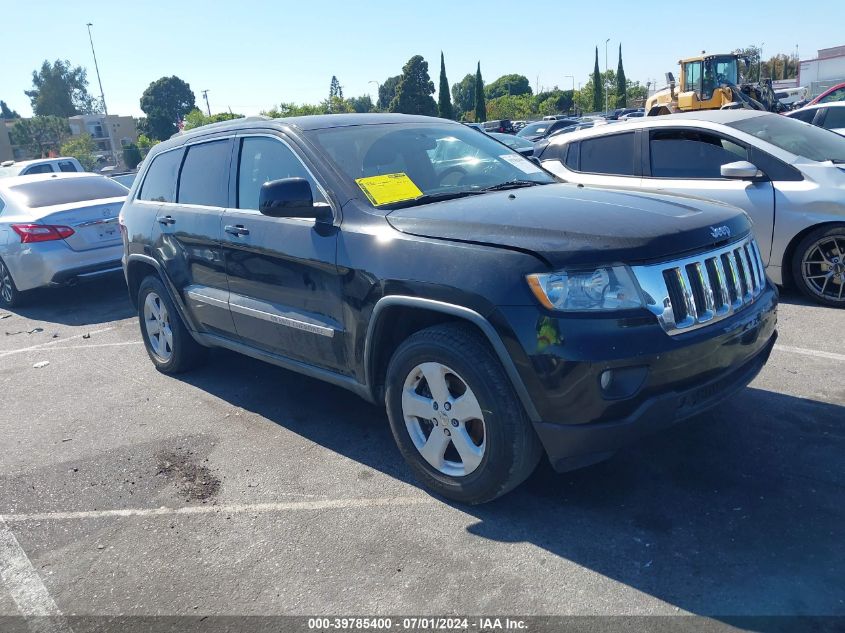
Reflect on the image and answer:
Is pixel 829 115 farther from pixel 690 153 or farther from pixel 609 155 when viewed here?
pixel 609 155

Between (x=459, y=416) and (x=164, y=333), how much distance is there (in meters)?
3.25

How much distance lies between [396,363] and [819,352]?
3.26 m

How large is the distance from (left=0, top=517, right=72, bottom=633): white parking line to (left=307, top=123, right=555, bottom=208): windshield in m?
2.30

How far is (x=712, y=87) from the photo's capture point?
71.7ft

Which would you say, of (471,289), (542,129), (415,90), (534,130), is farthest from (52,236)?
(415,90)

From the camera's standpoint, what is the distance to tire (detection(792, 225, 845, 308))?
5812mm

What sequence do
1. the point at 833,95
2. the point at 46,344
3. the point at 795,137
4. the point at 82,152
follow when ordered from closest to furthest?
the point at 795,137, the point at 46,344, the point at 833,95, the point at 82,152

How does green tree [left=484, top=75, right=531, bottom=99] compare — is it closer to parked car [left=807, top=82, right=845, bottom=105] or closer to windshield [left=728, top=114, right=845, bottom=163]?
parked car [left=807, top=82, right=845, bottom=105]

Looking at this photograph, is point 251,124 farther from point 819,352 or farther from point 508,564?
point 819,352

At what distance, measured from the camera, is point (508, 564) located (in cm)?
293

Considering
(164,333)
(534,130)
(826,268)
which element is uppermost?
(534,130)

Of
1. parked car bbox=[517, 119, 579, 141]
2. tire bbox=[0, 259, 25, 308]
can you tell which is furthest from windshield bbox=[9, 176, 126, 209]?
parked car bbox=[517, 119, 579, 141]

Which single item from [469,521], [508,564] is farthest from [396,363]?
[508,564]

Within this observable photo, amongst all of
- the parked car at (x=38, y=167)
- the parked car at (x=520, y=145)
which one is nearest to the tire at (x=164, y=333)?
the parked car at (x=520, y=145)
